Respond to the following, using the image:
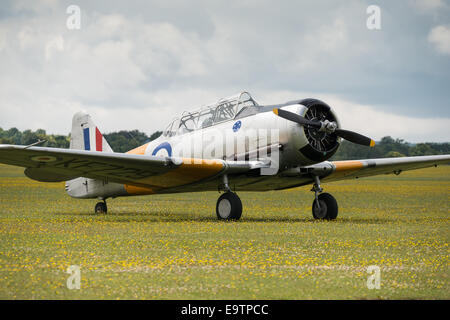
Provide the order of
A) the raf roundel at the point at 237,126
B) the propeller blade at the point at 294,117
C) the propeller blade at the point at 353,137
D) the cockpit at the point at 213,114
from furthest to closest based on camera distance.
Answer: the cockpit at the point at 213,114
the raf roundel at the point at 237,126
the propeller blade at the point at 353,137
the propeller blade at the point at 294,117

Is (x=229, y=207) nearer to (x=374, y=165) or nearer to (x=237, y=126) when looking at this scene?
(x=237, y=126)

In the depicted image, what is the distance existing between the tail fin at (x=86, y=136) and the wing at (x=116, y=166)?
2.93 metres

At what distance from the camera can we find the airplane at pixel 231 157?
42.8 feet

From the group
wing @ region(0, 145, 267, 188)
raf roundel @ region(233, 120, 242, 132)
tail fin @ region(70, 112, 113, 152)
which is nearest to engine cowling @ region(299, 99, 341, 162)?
wing @ region(0, 145, 267, 188)

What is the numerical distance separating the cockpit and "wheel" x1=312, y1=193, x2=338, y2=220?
2730 millimetres

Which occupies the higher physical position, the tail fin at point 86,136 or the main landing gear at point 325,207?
→ the tail fin at point 86,136

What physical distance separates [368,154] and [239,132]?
8889cm

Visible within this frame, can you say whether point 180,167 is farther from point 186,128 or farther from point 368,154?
point 368,154

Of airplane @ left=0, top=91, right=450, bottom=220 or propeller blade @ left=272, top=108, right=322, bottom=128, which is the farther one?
airplane @ left=0, top=91, right=450, bottom=220

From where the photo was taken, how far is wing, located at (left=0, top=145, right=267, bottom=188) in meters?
12.4

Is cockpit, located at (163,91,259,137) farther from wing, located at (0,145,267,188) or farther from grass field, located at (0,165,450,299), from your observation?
grass field, located at (0,165,450,299)

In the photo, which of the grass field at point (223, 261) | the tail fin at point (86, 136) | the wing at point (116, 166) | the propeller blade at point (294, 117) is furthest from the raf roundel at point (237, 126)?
the tail fin at point (86, 136)

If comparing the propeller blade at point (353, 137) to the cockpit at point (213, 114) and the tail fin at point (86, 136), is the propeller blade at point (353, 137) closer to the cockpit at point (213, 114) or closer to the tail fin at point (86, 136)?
the cockpit at point (213, 114)

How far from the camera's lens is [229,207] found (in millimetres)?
13273
